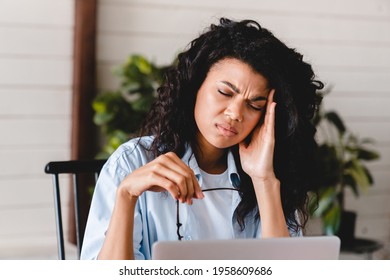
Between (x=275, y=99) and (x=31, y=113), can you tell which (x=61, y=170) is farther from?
(x=31, y=113)

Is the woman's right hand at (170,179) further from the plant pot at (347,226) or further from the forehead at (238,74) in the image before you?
the plant pot at (347,226)

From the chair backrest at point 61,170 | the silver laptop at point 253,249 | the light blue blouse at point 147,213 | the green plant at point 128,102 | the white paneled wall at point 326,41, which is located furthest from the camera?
the white paneled wall at point 326,41

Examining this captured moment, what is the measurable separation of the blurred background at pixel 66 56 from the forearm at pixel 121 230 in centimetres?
175

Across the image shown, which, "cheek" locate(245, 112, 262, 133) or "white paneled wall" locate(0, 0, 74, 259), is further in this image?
"white paneled wall" locate(0, 0, 74, 259)

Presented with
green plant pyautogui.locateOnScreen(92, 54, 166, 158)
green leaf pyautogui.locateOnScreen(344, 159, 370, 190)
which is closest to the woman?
green plant pyautogui.locateOnScreen(92, 54, 166, 158)

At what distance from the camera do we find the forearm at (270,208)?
1413 millimetres

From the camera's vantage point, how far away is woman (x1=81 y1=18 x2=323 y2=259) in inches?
55.5

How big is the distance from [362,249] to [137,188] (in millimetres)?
2199

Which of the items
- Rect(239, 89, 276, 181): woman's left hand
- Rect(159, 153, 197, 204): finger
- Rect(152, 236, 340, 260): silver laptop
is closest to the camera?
Rect(152, 236, 340, 260): silver laptop

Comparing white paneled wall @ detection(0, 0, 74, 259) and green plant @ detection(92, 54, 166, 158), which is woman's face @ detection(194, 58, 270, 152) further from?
white paneled wall @ detection(0, 0, 74, 259)

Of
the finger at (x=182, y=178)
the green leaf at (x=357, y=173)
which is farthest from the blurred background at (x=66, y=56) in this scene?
the finger at (x=182, y=178)

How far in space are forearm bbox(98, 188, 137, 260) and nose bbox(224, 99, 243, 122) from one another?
32 centimetres

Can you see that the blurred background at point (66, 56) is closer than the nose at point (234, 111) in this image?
No

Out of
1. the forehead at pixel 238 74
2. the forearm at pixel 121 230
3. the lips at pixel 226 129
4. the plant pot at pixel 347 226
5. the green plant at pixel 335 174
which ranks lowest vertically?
the plant pot at pixel 347 226
